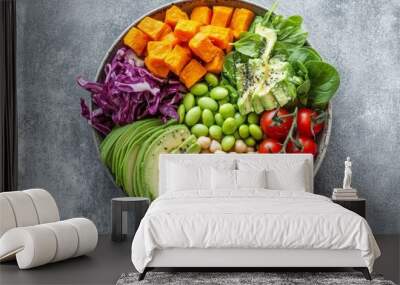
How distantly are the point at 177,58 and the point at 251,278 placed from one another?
99.8 inches

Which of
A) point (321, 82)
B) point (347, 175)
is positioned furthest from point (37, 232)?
point (321, 82)

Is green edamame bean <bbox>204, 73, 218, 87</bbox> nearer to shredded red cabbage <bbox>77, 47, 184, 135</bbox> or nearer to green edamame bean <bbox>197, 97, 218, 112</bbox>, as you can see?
green edamame bean <bbox>197, 97, 218, 112</bbox>

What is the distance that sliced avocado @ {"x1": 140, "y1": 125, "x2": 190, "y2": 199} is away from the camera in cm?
702

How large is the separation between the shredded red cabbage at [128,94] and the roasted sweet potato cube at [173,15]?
1.54ft

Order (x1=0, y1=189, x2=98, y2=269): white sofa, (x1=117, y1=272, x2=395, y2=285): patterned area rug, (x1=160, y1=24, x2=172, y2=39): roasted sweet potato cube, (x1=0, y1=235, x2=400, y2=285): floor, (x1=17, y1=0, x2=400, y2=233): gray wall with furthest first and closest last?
(x1=17, y1=0, x2=400, y2=233): gray wall, (x1=160, y1=24, x2=172, y2=39): roasted sweet potato cube, (x1=0, y1=189, x2=98, y2=269): white sofa, (x1=0, y1=235, x2=400, y2=285): floor, (x1=117, y1=272, x2=395, y2=285): patterned area rug

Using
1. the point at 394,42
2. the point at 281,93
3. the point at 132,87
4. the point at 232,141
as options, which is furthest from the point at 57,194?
the point at 394,42

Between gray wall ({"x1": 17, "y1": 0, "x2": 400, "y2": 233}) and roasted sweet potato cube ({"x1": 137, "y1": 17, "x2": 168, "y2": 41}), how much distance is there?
0.34 meters

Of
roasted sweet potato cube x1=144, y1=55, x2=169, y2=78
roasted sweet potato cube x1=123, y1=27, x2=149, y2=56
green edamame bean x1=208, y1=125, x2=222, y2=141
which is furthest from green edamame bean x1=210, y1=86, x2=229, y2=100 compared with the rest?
roasted sweet potato cube x1=123, y1=27, x2=149, y2=56

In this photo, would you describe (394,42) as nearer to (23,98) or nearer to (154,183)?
(154,183)

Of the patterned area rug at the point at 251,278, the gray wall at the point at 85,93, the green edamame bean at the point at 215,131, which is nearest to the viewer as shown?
the patterned area rug at the point at 251,278

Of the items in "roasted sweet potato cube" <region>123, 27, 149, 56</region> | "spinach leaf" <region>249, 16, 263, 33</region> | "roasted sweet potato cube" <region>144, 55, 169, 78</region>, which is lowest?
"roasted sweet potato cube" <region>144, 55, 169, 78</region>

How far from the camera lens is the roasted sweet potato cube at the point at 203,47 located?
683 cm

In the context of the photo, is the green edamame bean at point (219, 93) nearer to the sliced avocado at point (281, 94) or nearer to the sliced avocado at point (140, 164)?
the sliced avocado at point (281, 94)

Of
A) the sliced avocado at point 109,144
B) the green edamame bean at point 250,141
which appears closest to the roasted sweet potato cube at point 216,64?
the green edamame bean at point 250,141
